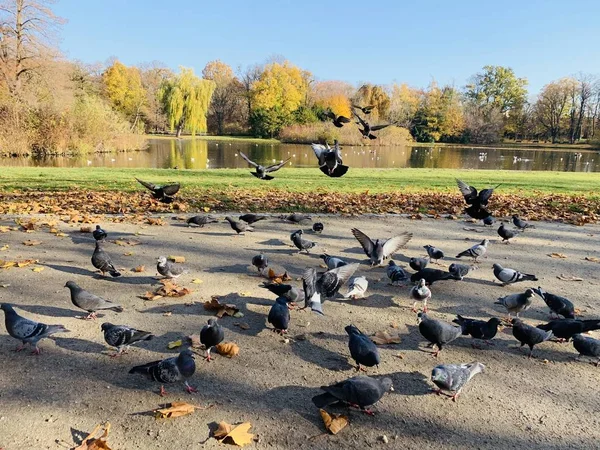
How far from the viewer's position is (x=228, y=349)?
149 inches

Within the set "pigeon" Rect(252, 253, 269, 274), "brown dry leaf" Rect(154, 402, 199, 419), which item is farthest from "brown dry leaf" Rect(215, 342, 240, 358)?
"pigeon" Rect(252, 253, 269, 274)

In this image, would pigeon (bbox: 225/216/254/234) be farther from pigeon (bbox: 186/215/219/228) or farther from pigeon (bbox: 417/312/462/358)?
pigeon (bbox: 417/312/462/358)

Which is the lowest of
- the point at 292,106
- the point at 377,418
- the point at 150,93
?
the point at 377,418

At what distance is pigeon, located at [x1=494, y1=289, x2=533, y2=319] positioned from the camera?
4512 millimetres

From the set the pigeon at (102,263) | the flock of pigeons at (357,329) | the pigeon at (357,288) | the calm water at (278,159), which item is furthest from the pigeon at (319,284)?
the calm water at (278,159)

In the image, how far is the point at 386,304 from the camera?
4992mm

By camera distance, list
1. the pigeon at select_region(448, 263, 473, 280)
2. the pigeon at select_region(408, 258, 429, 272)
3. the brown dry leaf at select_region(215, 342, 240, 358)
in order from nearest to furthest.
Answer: the brown dry leaf at select_region(215, 342, 240, 358) < the pigeon at select_region(448, 263, 473, 280) < the pigeon at select_region(408, 258, 429, 272)

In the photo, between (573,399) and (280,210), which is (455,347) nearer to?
(573,399)

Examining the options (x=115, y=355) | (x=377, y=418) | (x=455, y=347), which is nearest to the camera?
(x=377, y=418)

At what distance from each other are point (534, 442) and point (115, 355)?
10.7 ft

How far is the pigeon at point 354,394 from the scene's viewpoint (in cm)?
296

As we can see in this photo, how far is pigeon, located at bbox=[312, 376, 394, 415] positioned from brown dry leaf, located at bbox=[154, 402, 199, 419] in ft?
2.86

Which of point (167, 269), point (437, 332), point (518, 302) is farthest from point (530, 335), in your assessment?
point (167, 269)

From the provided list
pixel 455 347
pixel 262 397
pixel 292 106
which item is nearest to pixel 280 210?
pixel 455 347
